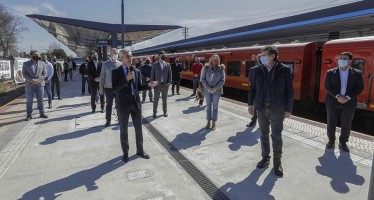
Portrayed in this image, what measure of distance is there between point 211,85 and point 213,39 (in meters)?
21.2

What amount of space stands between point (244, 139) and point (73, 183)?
330 cm

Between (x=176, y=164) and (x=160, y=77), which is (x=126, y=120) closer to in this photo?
(x=176, y=164)

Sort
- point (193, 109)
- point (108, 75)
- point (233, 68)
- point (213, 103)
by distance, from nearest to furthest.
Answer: point (213, 103) < point (108, 75) < point (193, 109) < point (233, 68)

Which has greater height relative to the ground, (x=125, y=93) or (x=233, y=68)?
(x=233, y=68)

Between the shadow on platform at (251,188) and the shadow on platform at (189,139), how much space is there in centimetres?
169

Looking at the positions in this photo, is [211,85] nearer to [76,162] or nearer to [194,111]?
[194,111]

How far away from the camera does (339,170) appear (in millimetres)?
4219

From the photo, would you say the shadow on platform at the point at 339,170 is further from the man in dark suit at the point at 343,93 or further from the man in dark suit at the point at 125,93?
the man in dark suit at the point at 125,93

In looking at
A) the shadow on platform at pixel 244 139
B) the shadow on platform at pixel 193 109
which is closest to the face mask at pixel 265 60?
the shadow on platform at pixel 244 139

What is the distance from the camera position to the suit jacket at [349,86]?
16.2ft

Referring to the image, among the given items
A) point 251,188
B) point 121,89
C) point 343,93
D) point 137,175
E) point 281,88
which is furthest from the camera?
point 343,93

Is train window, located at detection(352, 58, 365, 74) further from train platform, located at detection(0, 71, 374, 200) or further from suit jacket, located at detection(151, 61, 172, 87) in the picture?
suit jacket, located at detection(151, 61, 172, 87)

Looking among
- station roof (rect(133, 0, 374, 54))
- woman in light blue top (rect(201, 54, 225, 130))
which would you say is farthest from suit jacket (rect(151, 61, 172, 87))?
station roof (rect(133, 0, 374, 54))

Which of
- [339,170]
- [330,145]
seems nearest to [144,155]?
[339,170]
